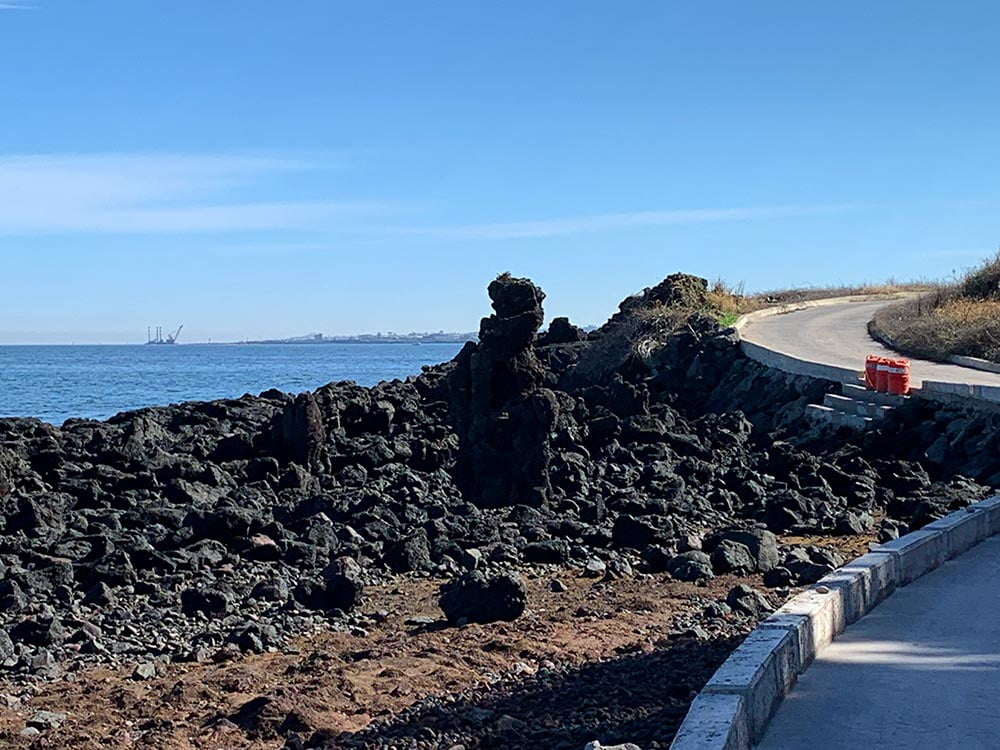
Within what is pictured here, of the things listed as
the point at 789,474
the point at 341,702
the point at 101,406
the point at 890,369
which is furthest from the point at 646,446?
the point at 101,406

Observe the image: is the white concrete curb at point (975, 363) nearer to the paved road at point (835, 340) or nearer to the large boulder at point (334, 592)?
the paved road at point (835, 340)

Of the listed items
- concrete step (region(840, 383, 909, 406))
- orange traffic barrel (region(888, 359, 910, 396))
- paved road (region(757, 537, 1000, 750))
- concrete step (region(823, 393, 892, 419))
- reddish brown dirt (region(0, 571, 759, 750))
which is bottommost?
reddish brown dirt (region(0, 571, 759, 750))

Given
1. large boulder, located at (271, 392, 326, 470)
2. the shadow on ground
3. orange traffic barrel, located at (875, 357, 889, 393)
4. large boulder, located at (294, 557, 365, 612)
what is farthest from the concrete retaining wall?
the shadow on ground

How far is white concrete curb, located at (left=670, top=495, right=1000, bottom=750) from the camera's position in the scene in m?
6.69

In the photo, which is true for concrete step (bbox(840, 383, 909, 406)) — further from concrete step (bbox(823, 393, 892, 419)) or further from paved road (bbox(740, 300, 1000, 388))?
paved road (bbox(740, 300, 1000, 388))

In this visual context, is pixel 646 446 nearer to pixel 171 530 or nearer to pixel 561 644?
pixel 171 530

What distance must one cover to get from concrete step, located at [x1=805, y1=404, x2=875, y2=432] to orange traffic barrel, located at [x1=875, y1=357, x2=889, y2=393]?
2.69ft

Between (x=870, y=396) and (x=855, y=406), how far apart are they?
43cm

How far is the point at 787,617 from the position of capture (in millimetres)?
8781

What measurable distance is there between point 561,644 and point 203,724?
3198 millimetres

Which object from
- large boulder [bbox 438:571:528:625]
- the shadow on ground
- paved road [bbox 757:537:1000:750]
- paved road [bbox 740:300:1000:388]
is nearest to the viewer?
paved road [bbox 757:537:1000:750]

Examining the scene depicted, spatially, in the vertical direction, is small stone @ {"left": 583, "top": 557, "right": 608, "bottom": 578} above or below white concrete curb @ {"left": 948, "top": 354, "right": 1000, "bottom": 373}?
below

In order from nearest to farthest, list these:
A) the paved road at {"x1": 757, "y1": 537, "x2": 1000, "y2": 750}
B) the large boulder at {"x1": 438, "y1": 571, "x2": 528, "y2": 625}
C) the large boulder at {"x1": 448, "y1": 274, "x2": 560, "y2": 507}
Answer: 1. the paved road at {"x1": 757, "y1": 537, "x2": 1000, "y2": 750}
2. the large boulder at {"x1": 438, "y1": 571, "x2": 528, "y2": 625}
3. the large boulder at {"x1": 448, "y1": 274, "x2": 560, "y2": 507}

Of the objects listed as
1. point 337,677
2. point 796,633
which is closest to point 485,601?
point 337,677
